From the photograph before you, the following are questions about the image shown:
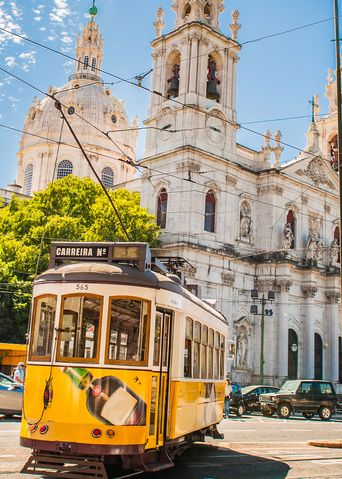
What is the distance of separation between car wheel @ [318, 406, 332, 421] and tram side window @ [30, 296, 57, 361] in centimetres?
1974

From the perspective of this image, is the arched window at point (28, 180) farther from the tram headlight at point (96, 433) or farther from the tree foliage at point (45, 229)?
the tram headlight at point (96, 433)

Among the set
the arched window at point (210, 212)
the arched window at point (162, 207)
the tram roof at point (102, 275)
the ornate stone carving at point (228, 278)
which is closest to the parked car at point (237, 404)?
the ornate stone carving at point (228, 278)

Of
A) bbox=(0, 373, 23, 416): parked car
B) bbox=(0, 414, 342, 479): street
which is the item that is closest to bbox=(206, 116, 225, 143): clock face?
bbox=(0, 373, 23, 416): parked car

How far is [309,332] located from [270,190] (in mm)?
9805

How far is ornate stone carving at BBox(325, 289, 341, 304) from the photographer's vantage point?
43.6 meters

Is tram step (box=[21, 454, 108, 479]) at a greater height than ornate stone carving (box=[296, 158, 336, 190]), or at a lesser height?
lesser

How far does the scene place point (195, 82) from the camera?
3812cm

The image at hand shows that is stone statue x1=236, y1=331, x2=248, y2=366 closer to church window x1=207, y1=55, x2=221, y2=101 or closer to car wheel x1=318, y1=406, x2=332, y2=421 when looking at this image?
car wheel x1=318, y1=406, x2=332, y2=421

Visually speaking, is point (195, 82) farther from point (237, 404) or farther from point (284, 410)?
point (284, 410)

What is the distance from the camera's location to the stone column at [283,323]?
38.5 metres

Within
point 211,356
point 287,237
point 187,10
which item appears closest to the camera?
point 211,356

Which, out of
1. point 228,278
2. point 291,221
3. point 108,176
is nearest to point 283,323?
point 228,278

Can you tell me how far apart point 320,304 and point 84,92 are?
37.0 m

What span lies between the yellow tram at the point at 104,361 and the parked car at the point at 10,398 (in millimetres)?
8688
